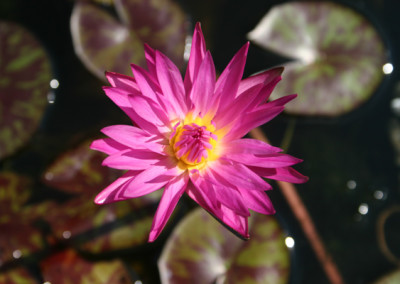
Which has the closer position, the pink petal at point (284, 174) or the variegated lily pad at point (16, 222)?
the pink petal at point (284, 174)

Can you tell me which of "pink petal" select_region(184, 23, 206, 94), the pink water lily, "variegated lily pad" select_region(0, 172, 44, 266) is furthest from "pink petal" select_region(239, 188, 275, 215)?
"variegated lily pad" select_region(0, 172, 44, 266)

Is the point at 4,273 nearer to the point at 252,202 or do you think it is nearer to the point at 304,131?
the point at 252,202

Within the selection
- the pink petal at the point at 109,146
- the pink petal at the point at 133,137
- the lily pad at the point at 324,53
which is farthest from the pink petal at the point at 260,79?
the lily pad at the point at 324,53

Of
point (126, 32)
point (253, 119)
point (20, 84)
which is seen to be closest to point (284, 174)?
point (253, 119)

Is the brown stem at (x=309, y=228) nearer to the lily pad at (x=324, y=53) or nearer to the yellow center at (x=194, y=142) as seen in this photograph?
the lily pad at (x=324, y=53)

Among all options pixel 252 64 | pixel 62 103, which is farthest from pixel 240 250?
pixel 62 103

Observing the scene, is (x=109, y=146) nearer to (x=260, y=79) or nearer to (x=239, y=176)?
(x=239, y=176)
